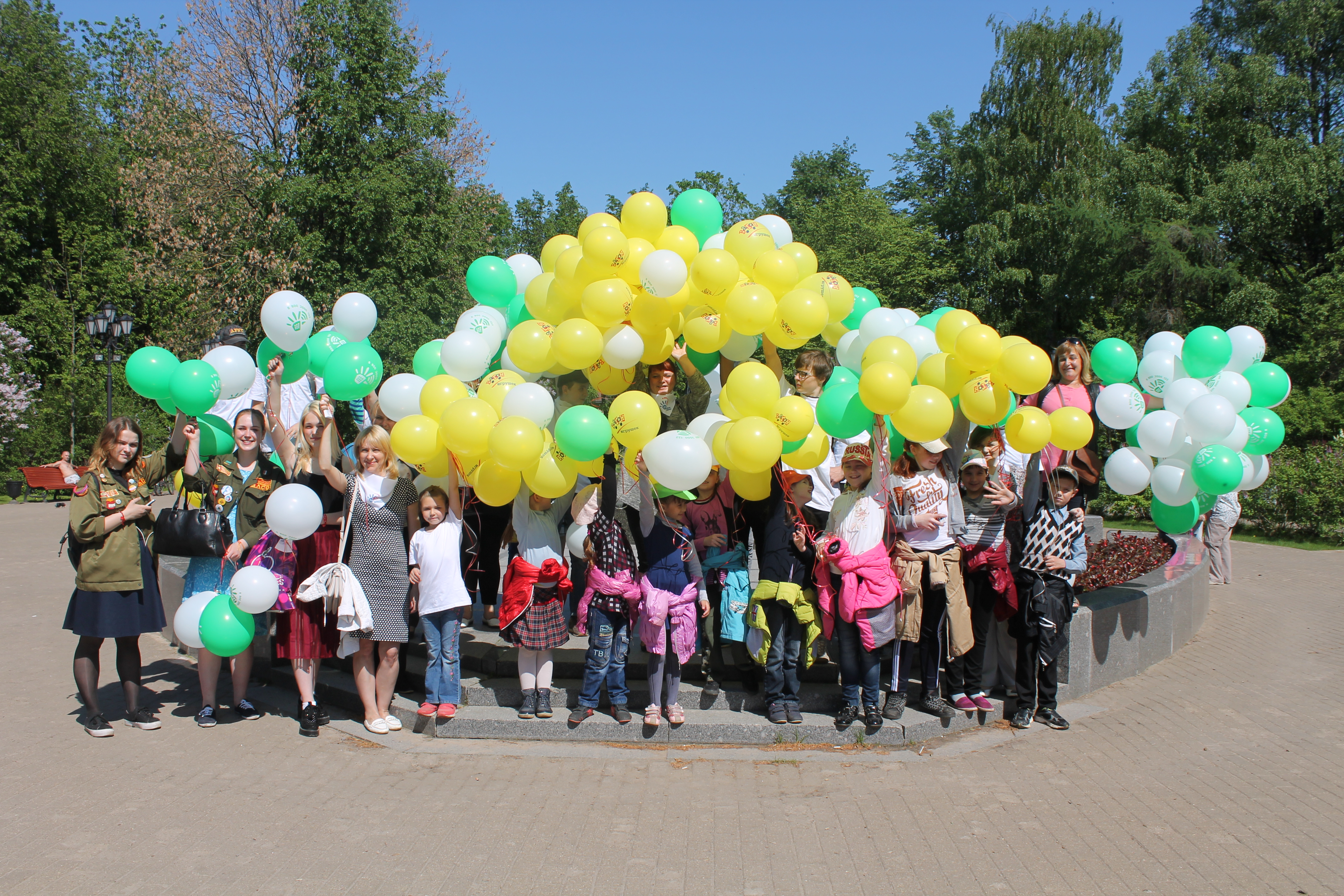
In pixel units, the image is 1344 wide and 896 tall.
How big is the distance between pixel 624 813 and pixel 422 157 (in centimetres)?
2109

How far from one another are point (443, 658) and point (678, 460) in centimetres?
204

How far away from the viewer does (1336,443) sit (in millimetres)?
15758

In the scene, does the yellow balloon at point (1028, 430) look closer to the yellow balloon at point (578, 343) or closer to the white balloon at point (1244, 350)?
the white balloon at point (1244, 350)

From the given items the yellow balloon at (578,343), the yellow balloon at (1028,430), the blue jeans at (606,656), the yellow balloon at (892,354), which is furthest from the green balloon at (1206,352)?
the blue jeans at (606,656)

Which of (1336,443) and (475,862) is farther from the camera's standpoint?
(1336,443)

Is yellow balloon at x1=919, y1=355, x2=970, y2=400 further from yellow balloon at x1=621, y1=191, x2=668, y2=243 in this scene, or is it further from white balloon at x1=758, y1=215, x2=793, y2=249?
yellow balloon at x1=621, y1=191, x2=668, y2=243

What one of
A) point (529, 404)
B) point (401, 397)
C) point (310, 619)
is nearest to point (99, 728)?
point (310, 619)

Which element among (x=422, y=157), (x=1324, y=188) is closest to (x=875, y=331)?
(x=422, y=157)

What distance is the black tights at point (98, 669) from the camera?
5328 mm

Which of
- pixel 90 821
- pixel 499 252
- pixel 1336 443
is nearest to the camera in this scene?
pixel 90 821

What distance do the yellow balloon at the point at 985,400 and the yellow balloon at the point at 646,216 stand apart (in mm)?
2143

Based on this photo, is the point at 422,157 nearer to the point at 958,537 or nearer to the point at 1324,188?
the point at 958,537

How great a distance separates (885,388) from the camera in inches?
185

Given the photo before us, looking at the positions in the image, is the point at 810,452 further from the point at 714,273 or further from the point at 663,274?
the point at 663,274
